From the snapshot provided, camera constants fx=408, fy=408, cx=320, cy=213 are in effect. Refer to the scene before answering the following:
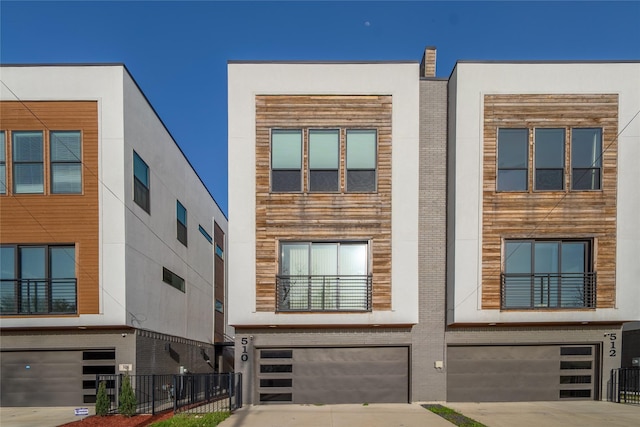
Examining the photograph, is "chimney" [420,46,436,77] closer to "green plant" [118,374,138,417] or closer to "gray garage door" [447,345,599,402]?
"gray garage door" [447,345,599,402]

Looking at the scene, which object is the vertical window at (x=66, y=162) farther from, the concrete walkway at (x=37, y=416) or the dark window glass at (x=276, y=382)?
the dark window glass at (x=276, y=382)

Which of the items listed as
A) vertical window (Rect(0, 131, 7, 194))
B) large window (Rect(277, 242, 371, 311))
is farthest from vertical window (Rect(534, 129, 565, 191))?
vertical window (Rect(0, 131, 7, 194))

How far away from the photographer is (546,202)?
11492 millimetres

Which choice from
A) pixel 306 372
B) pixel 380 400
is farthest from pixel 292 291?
pixel 380 400

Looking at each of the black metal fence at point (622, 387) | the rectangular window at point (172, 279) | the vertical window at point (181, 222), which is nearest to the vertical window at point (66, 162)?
the rectangular window at point (172, 279)

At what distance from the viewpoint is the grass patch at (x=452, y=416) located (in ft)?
29.6

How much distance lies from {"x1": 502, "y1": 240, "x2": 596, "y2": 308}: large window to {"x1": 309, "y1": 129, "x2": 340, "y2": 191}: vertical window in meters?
5.34

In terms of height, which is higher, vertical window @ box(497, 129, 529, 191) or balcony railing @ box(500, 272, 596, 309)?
vertical window @ box(497, 129, 529, 191)

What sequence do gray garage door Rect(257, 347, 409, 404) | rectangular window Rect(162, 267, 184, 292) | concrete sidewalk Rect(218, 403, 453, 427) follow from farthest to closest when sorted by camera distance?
rectangular window Rect(162, 267, 184, 292)
gray garage door Rect(257, 347, 409, 404)
concrete sidewalk Rect(218, 403, 453, 427)

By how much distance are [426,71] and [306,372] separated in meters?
10.0

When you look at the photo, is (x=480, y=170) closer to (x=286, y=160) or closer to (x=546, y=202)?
(x=546, y=202)

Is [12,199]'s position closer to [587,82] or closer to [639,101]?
[587,82]

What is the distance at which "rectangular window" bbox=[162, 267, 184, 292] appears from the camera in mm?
16344

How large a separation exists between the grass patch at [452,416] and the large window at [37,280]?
1044cm
